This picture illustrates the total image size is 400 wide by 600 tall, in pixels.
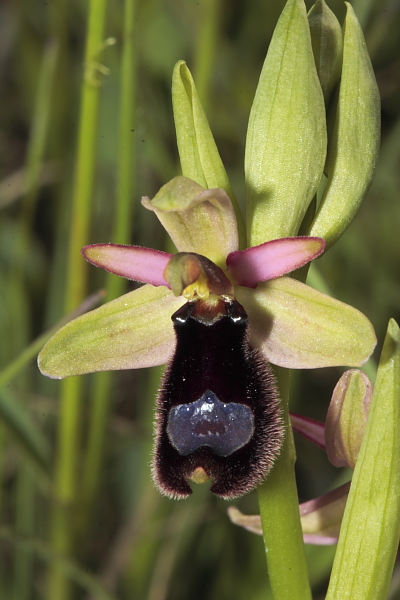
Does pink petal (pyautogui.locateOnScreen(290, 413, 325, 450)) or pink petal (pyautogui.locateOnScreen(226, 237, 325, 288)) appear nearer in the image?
pink petal (pyautogui.locateOnScreen(226, 237, 325, 288))

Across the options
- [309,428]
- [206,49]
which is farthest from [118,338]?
[206,49]

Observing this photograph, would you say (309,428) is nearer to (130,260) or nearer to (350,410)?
(350,410)

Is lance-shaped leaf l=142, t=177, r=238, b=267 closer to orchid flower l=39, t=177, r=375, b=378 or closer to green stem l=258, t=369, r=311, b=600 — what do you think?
orchid flower l=39, t=177, r=375, b=378

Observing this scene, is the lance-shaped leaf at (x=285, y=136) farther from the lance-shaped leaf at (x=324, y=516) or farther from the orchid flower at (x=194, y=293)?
the lance-shaped leaf at (x=324, y=516)

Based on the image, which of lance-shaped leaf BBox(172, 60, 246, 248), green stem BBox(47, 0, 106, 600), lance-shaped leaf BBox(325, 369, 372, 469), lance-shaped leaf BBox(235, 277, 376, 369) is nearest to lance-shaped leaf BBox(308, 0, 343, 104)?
lance-shaped leaf BBox(172, 60, 246, 248)

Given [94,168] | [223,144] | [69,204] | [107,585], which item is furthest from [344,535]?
[223,144]

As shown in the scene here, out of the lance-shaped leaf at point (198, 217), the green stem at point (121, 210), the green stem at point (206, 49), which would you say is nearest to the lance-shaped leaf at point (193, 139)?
the lance-shaped leaf at point (198, 217)

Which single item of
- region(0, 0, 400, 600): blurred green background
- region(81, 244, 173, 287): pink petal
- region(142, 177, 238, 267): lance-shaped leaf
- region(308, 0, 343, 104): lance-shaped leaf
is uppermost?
region(308, 0, 343, 104): lance-shaped leaf
